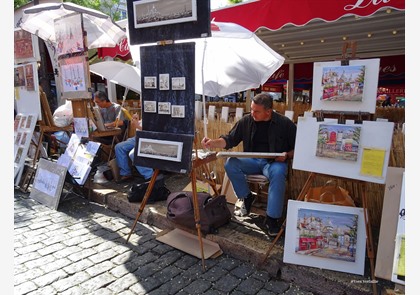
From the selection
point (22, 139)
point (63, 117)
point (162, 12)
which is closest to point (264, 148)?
point (162, 12)

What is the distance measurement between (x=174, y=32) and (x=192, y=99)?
0.60 m

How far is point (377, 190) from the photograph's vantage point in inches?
114

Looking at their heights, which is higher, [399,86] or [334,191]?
[399,86]

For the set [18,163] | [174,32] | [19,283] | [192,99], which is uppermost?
[174,32]

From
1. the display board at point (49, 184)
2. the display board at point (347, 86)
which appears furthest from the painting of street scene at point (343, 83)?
the display board at point (49, 184)

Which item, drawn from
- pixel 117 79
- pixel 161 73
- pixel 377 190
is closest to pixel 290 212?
pixel 377 190

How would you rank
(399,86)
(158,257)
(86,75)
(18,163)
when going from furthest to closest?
(399,86) < (18,163) < (86,75) < (158,257)

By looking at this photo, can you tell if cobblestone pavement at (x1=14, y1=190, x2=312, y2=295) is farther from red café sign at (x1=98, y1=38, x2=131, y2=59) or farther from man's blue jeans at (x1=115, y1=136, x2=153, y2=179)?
red café sign at (x1=98, y1=38, x2=131, y2=59)

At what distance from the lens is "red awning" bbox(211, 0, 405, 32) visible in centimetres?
336

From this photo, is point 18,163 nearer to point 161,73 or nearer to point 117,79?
point 117,79

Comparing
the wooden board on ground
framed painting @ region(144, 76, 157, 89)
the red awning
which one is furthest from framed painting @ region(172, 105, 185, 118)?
the red awning

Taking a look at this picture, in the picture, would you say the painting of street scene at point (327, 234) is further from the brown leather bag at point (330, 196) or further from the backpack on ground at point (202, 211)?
the backpack on ground at point (202, 211)

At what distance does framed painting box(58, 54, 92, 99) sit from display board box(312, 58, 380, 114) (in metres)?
3.01

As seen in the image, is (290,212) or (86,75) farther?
(86,75)
